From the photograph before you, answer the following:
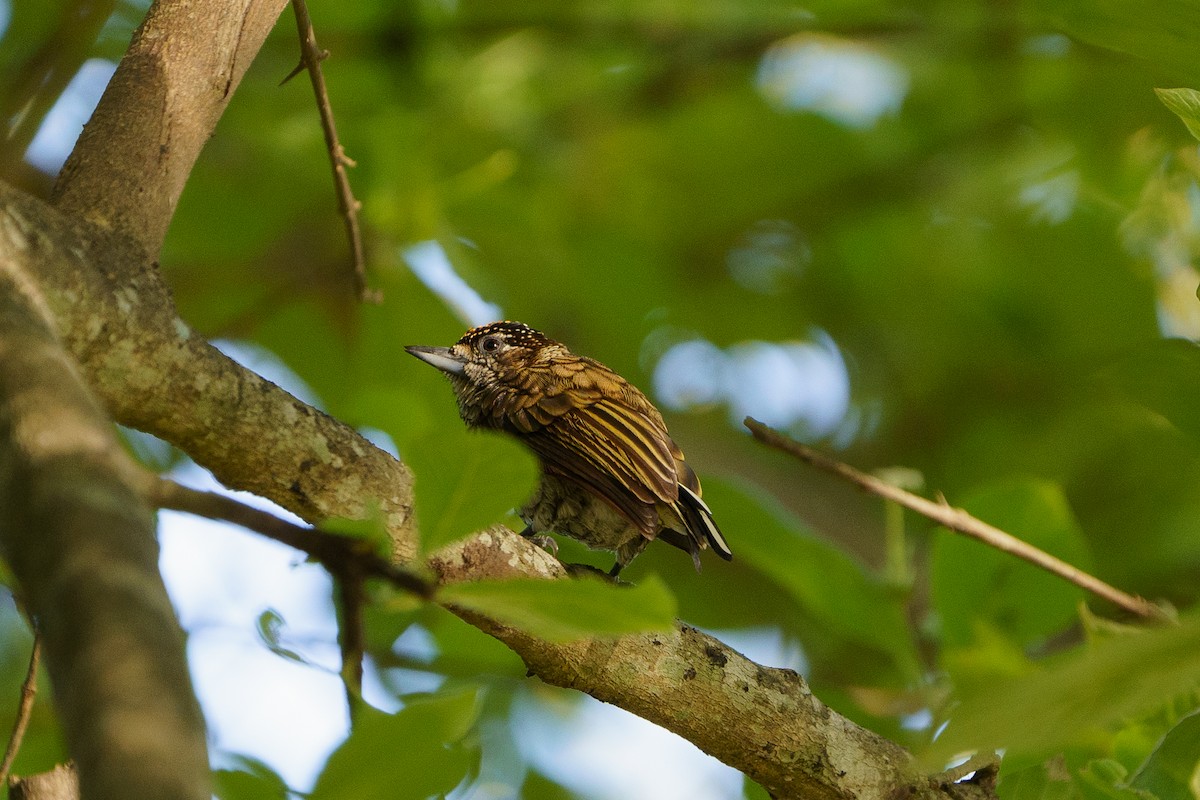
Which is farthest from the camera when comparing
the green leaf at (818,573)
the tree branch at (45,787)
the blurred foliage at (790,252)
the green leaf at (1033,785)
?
the blurred foliage at (790,252)

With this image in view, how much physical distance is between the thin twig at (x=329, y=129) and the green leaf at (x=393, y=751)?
1.55 metres

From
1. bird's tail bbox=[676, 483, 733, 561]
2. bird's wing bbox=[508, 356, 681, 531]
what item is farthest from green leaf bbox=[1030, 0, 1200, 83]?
bird's tail bbox=[676, 483, 733, 561]

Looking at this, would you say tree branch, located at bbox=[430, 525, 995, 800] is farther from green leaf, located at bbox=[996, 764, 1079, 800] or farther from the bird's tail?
the bird's tail

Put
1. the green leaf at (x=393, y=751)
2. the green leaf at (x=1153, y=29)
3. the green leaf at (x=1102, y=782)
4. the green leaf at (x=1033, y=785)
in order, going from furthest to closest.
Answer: the green leaf at (x=1033, y=785) < the green leaf at (x=1102, y=782) < the green leaf at (x=1153, y=29) < the green leaf at (x=393, y=751)

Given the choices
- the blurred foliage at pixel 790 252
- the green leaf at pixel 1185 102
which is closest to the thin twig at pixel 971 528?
the blurred foliage at pixel 790 252

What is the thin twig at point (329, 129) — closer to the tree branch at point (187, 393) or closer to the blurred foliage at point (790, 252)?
the blurred foliage at point (790, 252)

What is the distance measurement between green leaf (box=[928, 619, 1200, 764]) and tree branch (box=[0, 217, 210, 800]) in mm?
761

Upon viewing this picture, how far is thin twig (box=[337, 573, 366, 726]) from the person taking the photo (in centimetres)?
132

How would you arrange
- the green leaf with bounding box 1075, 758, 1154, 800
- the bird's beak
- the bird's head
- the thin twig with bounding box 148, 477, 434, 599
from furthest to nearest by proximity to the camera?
the bird's beak, the bird's head, the green leaf with bounding box 1075, 758, 1154, 800, the thin twig with bounding box 148, 477, 434, 599

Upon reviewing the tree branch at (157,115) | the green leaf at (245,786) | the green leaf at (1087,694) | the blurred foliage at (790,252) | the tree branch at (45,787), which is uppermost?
the tree branch at (157,115)

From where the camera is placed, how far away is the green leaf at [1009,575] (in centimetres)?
337

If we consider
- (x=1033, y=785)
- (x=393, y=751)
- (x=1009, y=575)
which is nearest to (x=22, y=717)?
(x=393, y=751)

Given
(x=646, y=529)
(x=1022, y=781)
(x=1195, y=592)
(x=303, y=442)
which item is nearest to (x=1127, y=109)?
(x=1195, y=592)

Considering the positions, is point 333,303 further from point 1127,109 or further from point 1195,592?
point 1195,592
